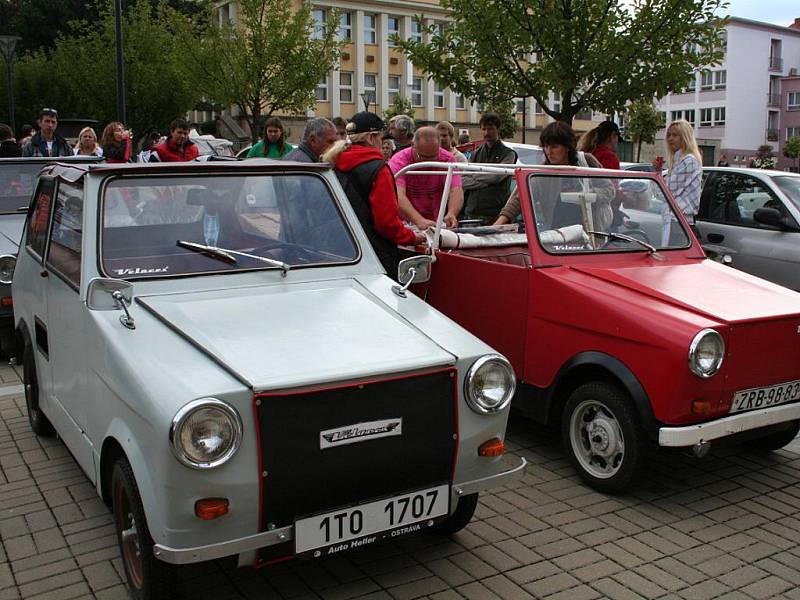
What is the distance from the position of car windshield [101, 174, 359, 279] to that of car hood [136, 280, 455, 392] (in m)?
0.23

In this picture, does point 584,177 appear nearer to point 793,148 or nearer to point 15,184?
point 15,184

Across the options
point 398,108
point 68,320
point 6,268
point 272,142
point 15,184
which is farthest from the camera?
point 398,108

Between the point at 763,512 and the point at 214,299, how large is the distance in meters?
3.24

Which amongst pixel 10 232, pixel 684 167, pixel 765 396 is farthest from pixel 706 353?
pixel 10 232

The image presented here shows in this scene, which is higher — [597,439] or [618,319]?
[618,319]

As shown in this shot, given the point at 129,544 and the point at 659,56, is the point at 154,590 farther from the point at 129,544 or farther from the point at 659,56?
the point at 659,56

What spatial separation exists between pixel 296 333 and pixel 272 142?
6.67 metres

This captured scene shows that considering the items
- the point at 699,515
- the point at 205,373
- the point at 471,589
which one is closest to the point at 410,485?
the point at 471,589

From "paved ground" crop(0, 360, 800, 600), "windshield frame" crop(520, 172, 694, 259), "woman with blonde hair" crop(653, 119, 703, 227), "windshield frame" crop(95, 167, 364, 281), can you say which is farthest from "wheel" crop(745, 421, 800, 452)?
"woman with blonde hair" crop(653, 119, 703, 227)

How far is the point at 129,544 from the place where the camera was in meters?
3.65

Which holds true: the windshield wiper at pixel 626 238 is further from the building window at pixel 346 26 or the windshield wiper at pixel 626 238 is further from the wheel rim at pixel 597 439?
the building window at pixel 346 26

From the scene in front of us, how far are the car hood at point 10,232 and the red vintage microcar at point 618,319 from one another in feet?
12.9

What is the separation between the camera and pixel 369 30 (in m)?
66.8

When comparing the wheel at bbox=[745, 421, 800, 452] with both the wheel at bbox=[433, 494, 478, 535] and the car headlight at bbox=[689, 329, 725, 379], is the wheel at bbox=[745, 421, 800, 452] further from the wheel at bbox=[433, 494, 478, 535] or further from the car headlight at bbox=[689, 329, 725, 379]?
the wheel at bbox=[433, 494, 478, 535]
